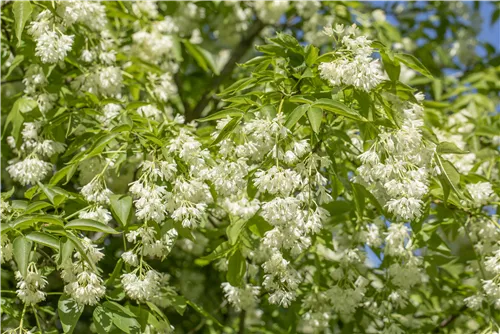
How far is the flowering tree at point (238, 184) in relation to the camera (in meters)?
2.60

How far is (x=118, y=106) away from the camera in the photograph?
3574 millimetres

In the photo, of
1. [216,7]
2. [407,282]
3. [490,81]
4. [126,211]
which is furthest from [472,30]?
[126,211]

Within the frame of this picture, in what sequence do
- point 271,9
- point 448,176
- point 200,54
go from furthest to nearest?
point 271,9
point 200,54
point 448,176

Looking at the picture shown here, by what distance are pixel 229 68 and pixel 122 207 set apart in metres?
2.53

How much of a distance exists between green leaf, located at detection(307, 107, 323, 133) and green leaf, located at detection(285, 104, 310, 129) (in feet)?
0.06

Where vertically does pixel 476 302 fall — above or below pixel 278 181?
below

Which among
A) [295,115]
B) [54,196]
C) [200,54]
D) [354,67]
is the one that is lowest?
[200,54]

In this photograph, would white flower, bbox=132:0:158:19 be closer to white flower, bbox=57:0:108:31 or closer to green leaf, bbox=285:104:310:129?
white flower, bbox=57:0:108:31

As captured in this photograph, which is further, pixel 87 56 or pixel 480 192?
pixel 87 56

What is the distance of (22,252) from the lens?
7.99 feet

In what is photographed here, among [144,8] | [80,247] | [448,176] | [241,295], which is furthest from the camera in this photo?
[144,8]

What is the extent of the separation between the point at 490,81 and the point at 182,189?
3.25 meters

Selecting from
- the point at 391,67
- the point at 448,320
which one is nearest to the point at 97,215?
the point at 391,67

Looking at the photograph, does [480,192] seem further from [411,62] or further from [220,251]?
[220,251]
